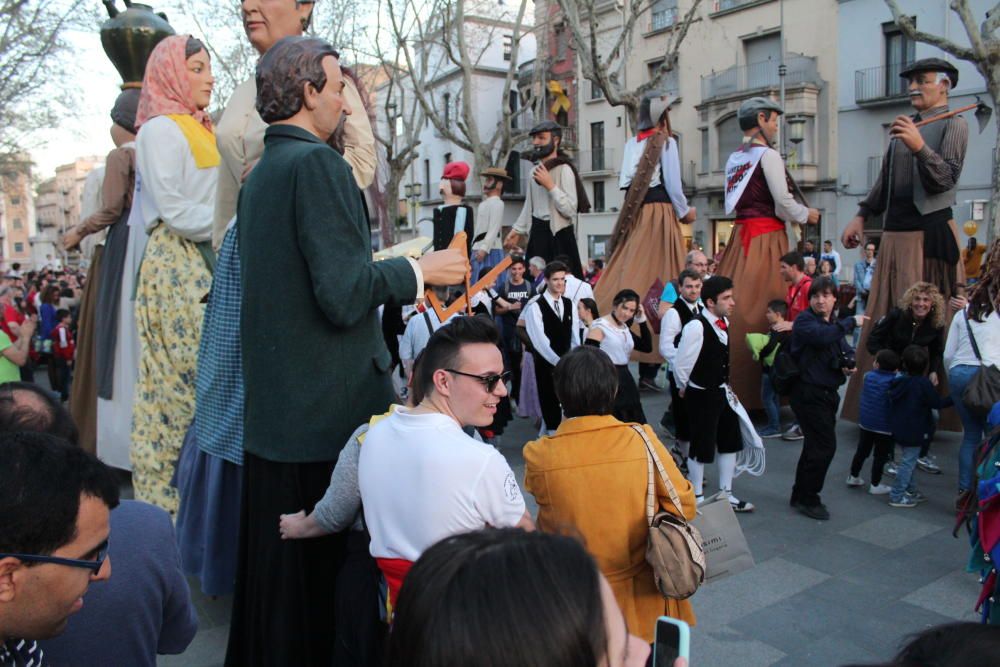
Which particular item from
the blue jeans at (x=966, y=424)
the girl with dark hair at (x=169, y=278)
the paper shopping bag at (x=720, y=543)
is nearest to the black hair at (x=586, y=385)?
the paper shopping bag at (x=720, y=543)

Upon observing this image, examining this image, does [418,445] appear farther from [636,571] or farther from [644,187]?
[644,187]

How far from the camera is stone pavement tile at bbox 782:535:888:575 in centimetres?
433

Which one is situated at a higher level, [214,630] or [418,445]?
[418,445]

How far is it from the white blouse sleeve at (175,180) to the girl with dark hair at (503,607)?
3.30 meters

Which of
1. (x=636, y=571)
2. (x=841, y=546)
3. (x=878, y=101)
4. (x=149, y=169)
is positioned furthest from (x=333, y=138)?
(x=878, y=101)

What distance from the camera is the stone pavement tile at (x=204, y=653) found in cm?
328

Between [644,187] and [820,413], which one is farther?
[644,187]

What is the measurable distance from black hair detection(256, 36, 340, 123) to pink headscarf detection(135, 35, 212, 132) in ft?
6.38

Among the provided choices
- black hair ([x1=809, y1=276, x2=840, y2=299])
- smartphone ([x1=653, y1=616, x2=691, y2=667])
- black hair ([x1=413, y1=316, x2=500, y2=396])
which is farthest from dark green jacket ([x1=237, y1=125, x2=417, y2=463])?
black hair ([x1=809, y1=276, x2=840, y2=299])

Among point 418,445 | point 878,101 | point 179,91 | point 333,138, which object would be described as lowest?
point 418,445

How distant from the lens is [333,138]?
2.79 meters

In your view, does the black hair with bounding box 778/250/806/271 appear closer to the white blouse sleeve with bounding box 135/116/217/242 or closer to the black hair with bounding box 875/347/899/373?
the black hair with bounding box 875/347/899/373

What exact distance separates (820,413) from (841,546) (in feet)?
3.11

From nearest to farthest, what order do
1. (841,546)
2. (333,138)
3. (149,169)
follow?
(333,138) → (149,169) → (841,546)
